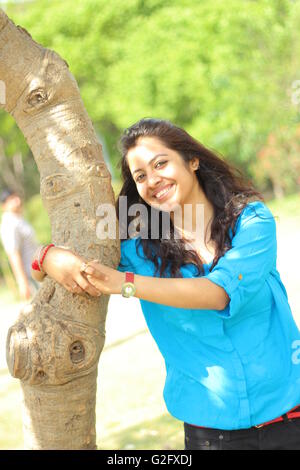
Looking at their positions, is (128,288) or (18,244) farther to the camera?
(18,244)

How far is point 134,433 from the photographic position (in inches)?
182

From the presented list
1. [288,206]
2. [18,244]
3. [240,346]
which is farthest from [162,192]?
[288,206]

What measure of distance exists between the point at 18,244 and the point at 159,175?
5589mm

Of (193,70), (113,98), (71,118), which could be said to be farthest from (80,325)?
(113,98)

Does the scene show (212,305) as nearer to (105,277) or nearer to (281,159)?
(105,277)

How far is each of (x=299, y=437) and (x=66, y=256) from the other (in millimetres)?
1115

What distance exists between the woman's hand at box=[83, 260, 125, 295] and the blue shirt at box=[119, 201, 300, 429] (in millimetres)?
271

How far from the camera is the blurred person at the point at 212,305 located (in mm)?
2281

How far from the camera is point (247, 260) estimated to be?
231 cm

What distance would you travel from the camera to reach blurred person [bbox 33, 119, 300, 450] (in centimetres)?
228

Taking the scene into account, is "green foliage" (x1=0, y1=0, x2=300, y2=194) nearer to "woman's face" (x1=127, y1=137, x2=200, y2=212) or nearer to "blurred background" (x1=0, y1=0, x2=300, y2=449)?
"blurred background" (x1=0, y1=0, x2=300, y2=449)

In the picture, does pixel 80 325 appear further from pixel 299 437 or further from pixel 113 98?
pixel 113 98

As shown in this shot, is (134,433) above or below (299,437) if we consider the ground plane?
below

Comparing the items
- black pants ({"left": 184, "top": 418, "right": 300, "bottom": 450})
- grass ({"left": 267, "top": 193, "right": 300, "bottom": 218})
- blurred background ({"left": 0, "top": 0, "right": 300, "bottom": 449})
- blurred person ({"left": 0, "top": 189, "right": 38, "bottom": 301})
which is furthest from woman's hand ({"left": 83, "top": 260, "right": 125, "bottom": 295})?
grass ({"left": 267, "top": 193, "right": 300, "bottom": 218})
